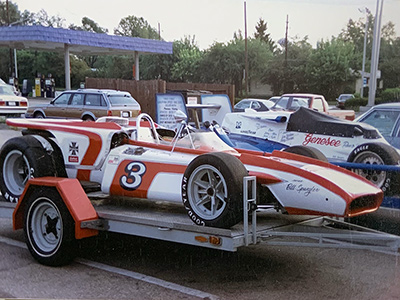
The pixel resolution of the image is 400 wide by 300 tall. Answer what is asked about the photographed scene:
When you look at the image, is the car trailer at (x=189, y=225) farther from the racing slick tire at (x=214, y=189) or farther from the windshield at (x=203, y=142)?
the windshield at (x=203, y=142)

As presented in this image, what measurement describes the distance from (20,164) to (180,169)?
2033 millimetres

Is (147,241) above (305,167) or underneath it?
underneath

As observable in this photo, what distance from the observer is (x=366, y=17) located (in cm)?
374

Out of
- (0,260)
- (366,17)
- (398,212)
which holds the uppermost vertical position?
(366,17)

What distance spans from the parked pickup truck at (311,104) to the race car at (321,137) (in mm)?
122

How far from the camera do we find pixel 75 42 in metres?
5.56

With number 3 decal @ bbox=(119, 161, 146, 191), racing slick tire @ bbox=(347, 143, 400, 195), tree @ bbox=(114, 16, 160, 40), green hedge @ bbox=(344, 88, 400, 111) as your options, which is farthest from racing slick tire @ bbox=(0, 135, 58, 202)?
racing slick tire @ bbox=(347, 143, 400, 195)

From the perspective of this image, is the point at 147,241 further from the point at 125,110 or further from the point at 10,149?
the point at 125,110

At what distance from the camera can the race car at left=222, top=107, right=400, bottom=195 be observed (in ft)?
16.8

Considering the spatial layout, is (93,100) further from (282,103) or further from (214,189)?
(214,189)

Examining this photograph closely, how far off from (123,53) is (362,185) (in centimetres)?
278

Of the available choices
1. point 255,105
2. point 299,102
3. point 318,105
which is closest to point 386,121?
point 318,105

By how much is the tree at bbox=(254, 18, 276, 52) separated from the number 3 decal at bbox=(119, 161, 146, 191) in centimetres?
152

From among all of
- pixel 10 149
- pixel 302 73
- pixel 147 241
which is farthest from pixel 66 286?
pixel 302 73
